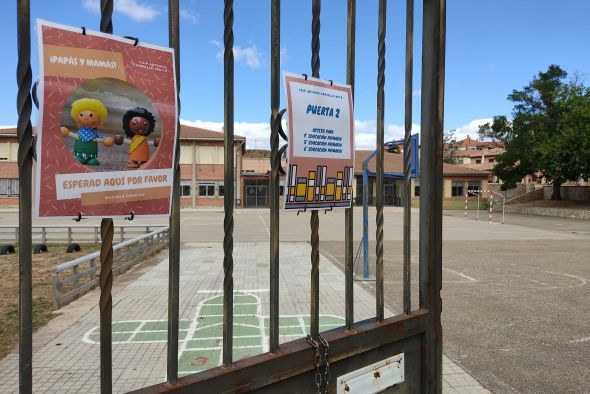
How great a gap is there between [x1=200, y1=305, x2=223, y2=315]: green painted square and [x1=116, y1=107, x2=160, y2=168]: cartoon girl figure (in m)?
5.06

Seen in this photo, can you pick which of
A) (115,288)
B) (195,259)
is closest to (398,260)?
(195,259)

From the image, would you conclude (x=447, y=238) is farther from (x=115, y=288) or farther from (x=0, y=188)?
(x=0, y=188)

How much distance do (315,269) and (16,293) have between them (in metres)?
7.37

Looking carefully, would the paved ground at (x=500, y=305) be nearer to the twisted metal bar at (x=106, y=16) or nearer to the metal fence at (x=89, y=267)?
the metal fence at (x=89, y=267)

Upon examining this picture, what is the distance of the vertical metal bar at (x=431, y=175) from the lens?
2393 millimetres

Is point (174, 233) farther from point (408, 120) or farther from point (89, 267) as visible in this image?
point (89, 267)

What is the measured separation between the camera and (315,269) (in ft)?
6.48

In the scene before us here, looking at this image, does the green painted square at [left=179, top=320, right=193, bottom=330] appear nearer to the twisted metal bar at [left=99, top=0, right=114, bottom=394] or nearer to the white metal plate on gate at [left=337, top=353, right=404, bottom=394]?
the white metal plate on gate at [left=337, top=353, right=404, bottom=394]

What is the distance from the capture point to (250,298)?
7133 millimetres

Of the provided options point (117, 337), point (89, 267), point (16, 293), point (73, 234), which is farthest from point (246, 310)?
point (73, 234)

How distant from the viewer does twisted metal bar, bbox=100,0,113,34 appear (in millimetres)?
1364

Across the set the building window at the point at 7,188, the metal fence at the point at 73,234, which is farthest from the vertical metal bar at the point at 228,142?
the building window at the point at 7,188

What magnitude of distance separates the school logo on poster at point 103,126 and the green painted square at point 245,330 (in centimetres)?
414

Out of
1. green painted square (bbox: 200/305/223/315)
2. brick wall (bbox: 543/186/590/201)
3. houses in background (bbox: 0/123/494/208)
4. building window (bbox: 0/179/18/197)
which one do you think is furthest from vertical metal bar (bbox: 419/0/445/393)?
building window (bbox: 0/179/18/197)
